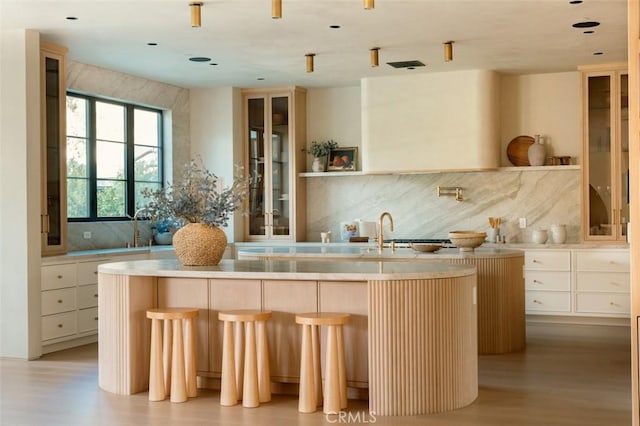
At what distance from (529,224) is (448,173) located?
1.07 m

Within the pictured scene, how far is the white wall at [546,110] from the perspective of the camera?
852cm

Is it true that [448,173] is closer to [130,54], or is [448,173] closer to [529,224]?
[529,224]

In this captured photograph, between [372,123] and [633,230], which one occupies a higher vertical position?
[372,123]

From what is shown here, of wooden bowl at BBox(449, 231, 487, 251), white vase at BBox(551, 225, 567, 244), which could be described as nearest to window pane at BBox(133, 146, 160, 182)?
wooden bowl at BBox(449, 231, 487, 251)

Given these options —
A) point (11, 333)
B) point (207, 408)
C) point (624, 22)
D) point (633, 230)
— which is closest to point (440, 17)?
point (624, 22)

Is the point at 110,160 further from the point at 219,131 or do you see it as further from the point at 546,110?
the point at 546,110

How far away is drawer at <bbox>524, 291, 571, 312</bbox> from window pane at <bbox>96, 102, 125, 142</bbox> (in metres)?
4.71

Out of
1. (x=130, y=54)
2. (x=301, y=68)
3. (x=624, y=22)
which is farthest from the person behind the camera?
(x=301, y=68)

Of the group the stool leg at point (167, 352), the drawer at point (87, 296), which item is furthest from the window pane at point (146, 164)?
the stool leg at point (167, 352)

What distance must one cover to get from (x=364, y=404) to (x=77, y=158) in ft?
14.6

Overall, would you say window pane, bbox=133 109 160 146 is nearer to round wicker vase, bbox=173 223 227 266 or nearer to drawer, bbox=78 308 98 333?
drawer, bbox=78 308 98 333

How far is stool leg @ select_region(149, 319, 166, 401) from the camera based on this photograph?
4.97m

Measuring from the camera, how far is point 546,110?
339 inches

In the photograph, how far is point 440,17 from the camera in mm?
6043
